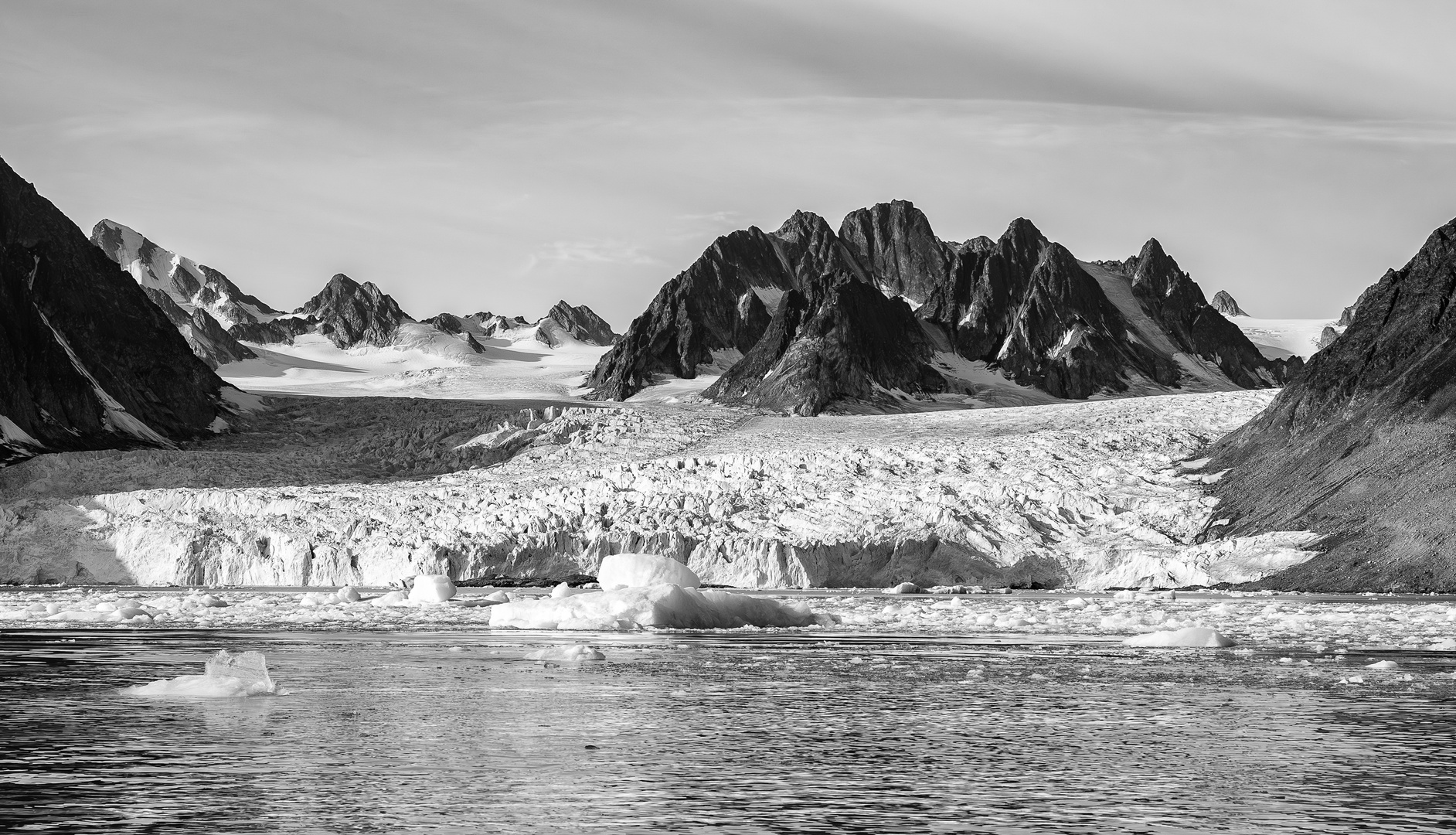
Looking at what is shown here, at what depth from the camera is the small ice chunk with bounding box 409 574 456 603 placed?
132 ft

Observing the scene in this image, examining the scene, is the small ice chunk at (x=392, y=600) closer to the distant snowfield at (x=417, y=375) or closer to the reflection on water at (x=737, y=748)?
the reflection on water at (x=737, y=748)

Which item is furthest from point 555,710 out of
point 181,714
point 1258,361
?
point 1258,361

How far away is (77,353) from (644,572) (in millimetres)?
75167

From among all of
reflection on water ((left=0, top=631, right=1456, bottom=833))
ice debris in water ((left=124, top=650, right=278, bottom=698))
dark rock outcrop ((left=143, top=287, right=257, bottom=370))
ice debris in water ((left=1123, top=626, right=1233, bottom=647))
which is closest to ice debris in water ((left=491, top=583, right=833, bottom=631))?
ice debris in water ((left=1123, top=626, right=1233, bottom=647))

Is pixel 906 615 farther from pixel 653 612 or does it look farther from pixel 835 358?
pixel 835 358

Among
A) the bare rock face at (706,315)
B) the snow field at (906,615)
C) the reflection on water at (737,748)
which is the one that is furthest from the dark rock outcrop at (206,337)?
the reflection on water at (737,748)

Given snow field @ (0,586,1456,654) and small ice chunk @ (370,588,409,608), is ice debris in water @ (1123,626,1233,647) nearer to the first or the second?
snow field @ (0,586,1456,654)

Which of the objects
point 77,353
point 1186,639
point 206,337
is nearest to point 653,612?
point 1186,639

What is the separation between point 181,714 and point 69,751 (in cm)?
271

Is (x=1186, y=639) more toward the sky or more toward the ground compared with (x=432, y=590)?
more toward the sky

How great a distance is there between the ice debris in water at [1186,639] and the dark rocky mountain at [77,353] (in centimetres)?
6313

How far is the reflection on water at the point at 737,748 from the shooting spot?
10.5 metres

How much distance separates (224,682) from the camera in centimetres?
1755

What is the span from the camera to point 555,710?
16.4 meters
